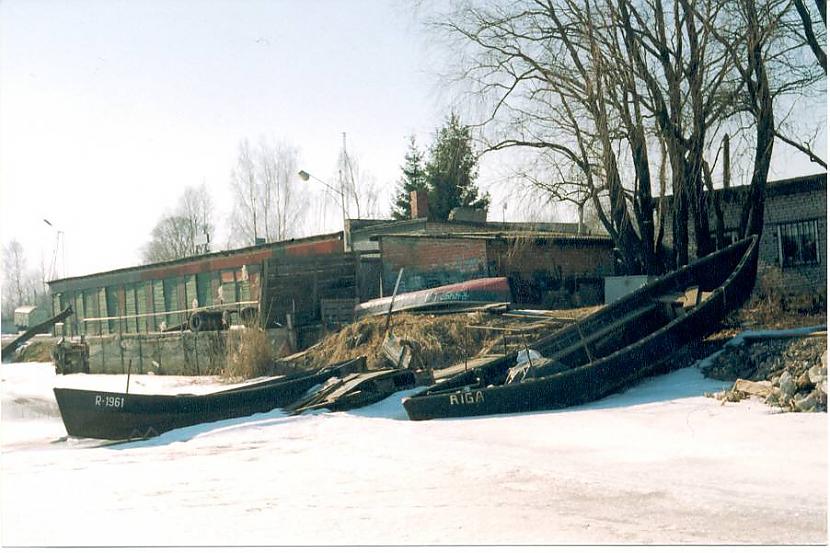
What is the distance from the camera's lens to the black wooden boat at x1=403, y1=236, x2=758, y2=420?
40.5 feet

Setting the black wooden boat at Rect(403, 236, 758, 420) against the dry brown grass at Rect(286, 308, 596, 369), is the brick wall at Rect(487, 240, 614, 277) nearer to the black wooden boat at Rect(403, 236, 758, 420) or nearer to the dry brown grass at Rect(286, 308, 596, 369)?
the dry brown grass at Rect(286, 308, 596, 369)

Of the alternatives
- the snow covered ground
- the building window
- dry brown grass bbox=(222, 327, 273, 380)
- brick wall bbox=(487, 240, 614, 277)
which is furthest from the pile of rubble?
dry brown grass bbox=(222, 327, 273, 380)

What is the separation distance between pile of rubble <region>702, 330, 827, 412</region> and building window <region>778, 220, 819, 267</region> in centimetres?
955

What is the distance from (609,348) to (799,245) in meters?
9.52

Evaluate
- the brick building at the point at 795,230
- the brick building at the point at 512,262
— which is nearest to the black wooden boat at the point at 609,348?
the brick building at the point at 512,262

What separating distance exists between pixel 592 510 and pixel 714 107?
10.9m

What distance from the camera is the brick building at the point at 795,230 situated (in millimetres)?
21281

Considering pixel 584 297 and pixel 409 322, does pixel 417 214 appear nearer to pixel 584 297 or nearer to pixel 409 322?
pixel 584 297

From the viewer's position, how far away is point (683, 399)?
39.3 ft

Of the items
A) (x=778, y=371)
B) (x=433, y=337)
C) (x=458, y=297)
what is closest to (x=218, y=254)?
(x=458, y=297)

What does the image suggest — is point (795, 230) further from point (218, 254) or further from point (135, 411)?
point (218, 254)

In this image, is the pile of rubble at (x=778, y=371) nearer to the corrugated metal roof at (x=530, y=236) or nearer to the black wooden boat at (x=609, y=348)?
the black wooden boat at (x=609, y=348)

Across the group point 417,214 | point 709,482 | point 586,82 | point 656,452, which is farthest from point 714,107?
point 417,214

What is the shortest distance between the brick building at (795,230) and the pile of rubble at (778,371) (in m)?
8.43
